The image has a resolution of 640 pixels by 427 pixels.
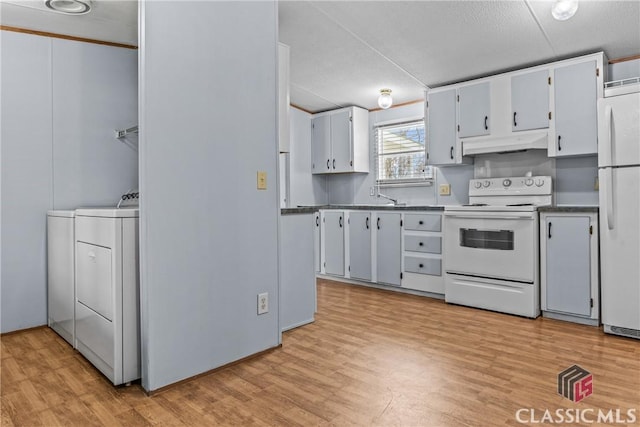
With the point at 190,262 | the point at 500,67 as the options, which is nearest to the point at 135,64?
the point at 190,262

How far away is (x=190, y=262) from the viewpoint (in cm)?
207

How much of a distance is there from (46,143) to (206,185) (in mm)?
1713

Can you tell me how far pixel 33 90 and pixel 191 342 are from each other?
2.32m

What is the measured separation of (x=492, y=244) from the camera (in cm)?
337

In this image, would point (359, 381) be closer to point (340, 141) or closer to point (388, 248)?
point (388, 248)

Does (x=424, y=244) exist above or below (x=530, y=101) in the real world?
below

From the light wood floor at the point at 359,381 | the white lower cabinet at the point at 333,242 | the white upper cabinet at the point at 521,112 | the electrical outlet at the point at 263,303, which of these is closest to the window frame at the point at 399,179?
the white upper cabinet at the point at 521,112

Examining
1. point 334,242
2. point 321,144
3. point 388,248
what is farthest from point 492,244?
point 321,144

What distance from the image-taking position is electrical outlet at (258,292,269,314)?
2412mm

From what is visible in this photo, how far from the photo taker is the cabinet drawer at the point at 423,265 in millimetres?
3820

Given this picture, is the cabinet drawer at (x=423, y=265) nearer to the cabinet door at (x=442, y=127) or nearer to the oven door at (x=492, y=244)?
the oven door at (x=492, y=244)

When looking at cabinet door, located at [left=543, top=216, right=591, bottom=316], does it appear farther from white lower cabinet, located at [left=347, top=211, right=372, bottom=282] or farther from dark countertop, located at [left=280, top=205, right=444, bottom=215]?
white lower cabinet, located at [left=347, top=211, right=372, bottom=282]

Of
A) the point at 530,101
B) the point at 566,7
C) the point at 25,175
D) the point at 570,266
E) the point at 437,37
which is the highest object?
the point at 437,37

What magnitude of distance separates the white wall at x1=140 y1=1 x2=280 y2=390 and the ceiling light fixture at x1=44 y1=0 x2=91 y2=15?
1.01 metres
